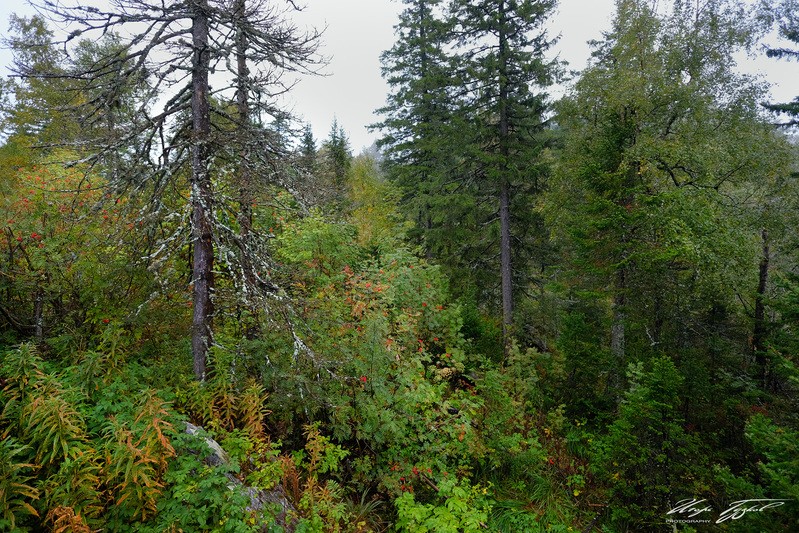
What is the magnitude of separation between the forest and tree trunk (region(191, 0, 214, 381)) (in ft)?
0.13

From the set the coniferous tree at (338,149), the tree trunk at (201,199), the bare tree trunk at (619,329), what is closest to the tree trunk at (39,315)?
the tree trunk at (201,199)

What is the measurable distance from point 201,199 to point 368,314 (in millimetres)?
3120

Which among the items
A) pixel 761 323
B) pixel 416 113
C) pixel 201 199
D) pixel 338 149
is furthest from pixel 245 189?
pixel 338 149

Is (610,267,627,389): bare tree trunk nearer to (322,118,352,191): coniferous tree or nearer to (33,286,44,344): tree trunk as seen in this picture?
(33,286,44,344): tree trunk

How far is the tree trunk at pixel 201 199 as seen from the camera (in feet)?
17.1

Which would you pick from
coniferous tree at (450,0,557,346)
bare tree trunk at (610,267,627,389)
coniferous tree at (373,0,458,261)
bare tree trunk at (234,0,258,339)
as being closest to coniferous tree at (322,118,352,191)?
coniferous tree at (373,0,458,261)

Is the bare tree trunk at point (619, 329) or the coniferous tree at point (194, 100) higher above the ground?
the coniferous tree at point (194, 100)

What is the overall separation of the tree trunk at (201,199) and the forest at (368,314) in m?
0.04

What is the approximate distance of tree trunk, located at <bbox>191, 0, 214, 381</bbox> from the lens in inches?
205

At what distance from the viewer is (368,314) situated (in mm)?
6438

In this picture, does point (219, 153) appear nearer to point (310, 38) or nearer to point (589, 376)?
point (310, 38)

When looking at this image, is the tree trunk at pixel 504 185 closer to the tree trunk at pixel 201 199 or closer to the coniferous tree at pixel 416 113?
the coniferous tree at pixel 416 113

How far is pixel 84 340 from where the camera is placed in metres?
5.11

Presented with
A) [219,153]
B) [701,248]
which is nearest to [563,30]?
[701,248]
